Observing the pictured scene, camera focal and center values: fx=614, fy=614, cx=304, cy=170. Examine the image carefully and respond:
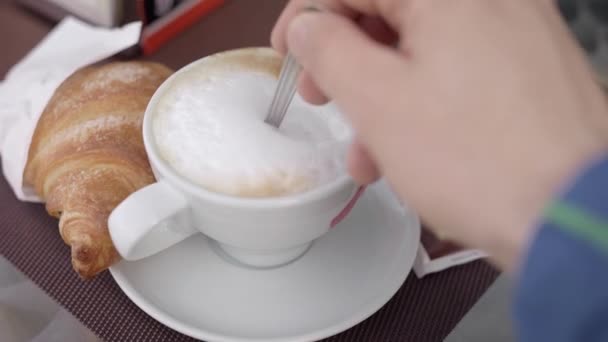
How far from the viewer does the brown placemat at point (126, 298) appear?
1.52 feet

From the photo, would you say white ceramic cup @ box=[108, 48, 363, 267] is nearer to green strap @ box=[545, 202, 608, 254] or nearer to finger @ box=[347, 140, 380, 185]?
finger @ box=[347, 140, 380, 185]

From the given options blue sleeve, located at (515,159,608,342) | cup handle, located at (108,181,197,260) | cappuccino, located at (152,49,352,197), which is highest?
blue sleeve, located at (515,159,608,342)

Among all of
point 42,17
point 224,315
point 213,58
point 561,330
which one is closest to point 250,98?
point 213,58

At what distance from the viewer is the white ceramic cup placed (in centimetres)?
38

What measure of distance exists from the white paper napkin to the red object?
0.02 m

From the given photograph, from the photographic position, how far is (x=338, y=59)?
0.31 metres

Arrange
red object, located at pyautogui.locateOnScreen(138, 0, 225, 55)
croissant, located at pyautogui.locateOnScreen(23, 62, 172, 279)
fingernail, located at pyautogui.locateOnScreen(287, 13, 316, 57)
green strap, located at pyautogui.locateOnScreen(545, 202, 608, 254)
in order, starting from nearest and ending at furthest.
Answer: green strap, located at pyautogui.locateOnScreen(545, 202, 608, 254)
fingernail, located at pyautogui.locateOnScreen(287, 13, 316, 57)
croissant, located at pyautogui.locateOnScreen(23, 62, 172, 279)
red object, located at pyautogui.locateOnScreen(138, 0, 225, 55)

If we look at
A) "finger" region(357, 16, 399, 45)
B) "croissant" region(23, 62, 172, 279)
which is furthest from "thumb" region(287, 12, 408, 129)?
"croissant" region(23, 62, 172, 279)

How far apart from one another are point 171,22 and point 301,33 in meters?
0.40

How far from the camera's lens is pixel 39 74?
1.99ft

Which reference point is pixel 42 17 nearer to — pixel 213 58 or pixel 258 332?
pixel 213 58

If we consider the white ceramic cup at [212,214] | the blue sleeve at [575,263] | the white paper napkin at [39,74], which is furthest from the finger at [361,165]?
the white paper napkin at [39,74]

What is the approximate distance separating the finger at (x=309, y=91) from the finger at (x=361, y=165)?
66 mm

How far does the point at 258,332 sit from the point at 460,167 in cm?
22
